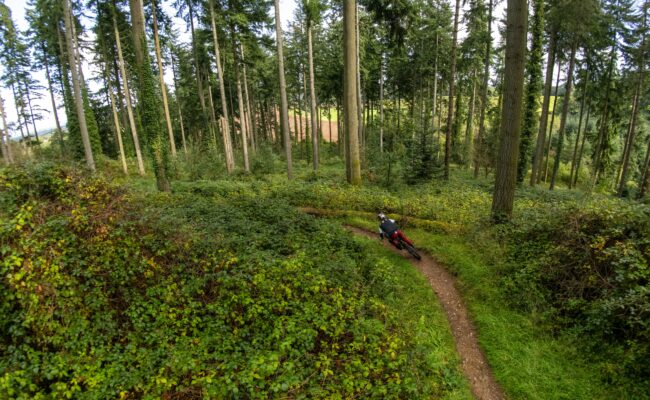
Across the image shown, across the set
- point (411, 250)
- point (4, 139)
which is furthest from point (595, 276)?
point (4, 139)

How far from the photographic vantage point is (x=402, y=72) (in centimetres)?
3331

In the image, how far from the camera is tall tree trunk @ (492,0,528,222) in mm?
8516

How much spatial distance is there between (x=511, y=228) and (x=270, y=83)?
36175 millimetres

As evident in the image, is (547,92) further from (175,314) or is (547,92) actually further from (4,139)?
(4,139)

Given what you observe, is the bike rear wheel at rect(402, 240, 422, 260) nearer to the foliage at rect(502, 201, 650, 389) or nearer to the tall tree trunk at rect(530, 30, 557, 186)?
the foliage at rect(502, 201, 650, 389)

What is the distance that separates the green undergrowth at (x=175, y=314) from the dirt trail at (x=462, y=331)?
27cm

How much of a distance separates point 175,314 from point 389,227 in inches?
265

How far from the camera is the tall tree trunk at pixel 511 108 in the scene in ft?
27.9

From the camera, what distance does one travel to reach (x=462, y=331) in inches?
263

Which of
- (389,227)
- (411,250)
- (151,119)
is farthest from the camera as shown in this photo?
(151,119)

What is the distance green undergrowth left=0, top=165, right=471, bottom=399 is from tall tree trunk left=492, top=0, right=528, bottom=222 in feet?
15.3

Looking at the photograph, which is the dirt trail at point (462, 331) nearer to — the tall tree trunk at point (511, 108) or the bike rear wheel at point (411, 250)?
the bike rear wheel at point (411, 250)

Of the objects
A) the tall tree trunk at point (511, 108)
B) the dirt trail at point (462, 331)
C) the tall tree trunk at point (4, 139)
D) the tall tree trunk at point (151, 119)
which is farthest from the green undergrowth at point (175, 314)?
the tall tree trunk at point (4, 139)

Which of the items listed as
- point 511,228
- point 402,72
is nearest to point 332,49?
point 402,72
